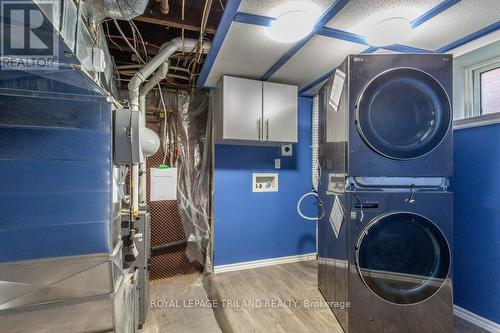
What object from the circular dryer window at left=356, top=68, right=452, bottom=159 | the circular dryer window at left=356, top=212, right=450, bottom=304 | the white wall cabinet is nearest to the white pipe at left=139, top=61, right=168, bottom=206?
the white wall cabinet

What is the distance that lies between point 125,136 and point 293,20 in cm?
124

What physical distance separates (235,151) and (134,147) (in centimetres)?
137

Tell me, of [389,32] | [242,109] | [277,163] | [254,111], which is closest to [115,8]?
[242,109]

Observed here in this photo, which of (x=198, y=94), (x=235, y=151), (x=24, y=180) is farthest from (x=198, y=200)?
(x=24, y=180)

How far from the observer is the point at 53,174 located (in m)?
1.36

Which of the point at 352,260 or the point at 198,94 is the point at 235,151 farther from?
the point at 352,260

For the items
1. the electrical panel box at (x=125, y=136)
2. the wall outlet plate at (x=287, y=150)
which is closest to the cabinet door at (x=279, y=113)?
the wall outlet plate at (x=287, y=150)

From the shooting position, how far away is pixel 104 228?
55.1 inches

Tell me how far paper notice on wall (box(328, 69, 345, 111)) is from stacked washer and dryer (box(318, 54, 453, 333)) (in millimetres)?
79

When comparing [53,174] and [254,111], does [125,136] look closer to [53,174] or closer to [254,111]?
[53,174]

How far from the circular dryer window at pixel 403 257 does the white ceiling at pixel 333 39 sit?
1.22m

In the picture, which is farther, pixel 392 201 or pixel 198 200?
pixel 198 200

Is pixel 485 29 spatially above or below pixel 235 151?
above

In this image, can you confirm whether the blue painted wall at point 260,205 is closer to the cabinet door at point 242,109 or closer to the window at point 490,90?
the cabinet door at point 242,109
